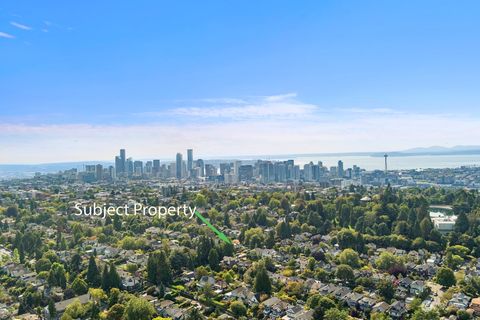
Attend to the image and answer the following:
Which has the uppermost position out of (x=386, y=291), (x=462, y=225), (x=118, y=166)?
(x=118, y=166)

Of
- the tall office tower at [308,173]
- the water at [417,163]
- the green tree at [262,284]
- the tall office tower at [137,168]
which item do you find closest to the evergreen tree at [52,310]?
the green tree at [262,284]

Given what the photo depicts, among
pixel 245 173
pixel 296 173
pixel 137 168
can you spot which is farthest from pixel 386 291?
pixel 137 168

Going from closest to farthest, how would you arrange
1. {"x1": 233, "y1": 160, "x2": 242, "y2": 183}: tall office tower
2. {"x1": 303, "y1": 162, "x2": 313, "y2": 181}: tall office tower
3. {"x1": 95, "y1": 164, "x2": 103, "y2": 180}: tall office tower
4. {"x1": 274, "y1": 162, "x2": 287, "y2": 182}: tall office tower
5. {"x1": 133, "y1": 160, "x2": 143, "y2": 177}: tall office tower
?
{"x1": 233, "y1": 160, "x2": 242, "y2": 183}: tall office tower < {"x1": 274, "y1": 162, "x2": 287, "y2": 182}: tall office tower < {"x1": 303, "y1": 162, "x2": 313, "y2": 181}: tall office tower < {"x1": 95, "y1": 164, "x2": 103, "y2": 180}: tall office tower < {"x1": 133, "y1": 160, "x2": 143, "y2": 177}: tall office tower

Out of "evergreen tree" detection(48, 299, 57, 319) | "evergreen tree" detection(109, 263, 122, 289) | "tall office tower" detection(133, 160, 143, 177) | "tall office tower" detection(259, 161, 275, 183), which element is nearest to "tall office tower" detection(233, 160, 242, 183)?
"tall office tower" detection(259, 161, 275, 183)

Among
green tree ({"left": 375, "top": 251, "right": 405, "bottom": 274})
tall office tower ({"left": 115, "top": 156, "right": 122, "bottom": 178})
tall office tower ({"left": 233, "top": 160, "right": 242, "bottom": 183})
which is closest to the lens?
green tree ({"left": 375, "top": 251, "right": 405, "bottom": 274})

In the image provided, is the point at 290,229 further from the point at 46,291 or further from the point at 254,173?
the point at 254,173

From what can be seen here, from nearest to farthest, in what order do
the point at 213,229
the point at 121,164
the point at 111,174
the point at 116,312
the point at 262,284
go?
1. the point at 116,312
2. the point at 262,284
3. the point at 213,229
4. the point at 111,174
5. the point at 121,164

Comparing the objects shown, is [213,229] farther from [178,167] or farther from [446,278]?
[178,167]

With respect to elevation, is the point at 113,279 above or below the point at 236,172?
below

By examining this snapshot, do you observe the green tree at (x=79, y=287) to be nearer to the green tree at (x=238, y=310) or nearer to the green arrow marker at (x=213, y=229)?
the green tree at (x=238, y=310)

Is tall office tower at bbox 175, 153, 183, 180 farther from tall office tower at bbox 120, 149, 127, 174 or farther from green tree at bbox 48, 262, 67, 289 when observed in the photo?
green tree at bbox 48, 262, 67, 289

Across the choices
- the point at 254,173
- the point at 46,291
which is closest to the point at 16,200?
the point at 46,291
